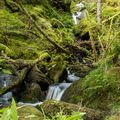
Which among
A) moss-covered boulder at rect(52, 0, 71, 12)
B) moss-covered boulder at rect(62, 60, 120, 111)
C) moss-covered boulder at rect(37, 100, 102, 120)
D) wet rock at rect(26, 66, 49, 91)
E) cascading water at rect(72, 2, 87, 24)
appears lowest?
moss-covered boulder at rect(37, 100, 102, 120)

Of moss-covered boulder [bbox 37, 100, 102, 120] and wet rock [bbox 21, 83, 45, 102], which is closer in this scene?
moss-covered boulder [bbox 37, 100, 102, 120]

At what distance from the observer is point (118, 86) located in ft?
17.4

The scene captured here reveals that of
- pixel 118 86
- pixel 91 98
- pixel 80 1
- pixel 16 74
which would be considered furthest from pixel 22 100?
pixel 80 1

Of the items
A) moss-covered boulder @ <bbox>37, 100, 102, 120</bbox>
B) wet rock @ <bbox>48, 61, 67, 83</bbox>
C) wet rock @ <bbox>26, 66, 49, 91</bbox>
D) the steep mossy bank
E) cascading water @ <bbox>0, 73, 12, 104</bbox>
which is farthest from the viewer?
wet rock @ <bbox>48, 61, 67, 83</bbox>

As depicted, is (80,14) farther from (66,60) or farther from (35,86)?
(35,86)

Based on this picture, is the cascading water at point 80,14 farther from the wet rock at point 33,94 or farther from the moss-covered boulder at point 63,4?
the wet rock at point 33,94

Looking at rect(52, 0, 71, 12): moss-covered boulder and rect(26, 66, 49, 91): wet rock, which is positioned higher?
rect(52, 0, 71, 12): moss-covered boulder

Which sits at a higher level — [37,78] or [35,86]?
[37,78]

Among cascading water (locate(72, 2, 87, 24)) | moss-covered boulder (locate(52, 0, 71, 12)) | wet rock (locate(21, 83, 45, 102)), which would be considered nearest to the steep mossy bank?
wet rock (locate(21, 83, 45, 102))

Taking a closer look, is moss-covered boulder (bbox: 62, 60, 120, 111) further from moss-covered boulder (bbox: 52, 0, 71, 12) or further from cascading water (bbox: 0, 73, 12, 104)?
moss-covered boulder (bbox: 52, 0, 71, 12)

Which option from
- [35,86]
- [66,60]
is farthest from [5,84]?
[66,60]

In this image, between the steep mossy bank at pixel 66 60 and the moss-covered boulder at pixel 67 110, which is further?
the steep mossy bank at pixel 66 60

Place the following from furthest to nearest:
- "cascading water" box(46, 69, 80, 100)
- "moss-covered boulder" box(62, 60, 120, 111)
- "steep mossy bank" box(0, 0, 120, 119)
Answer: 1. "cascading water" box(46, 69, 80, 100)
2. "steep mossy bank" box(0, 0, 120, 119)
3. "moss-covered boulder" box(62, 60, 120, 111)

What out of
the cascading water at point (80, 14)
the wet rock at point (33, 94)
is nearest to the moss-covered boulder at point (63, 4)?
the cascading water at point (80, 14)
